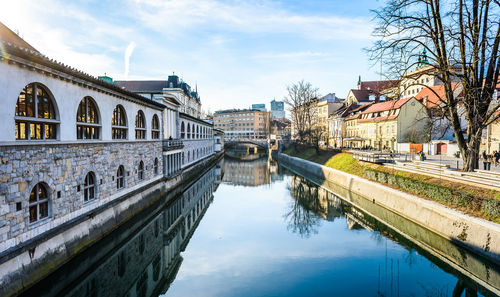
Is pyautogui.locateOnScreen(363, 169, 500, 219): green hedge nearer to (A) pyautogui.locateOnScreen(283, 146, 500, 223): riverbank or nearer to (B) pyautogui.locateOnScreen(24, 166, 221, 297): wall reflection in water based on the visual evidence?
(A) pyautogui.locateOnScreen(283, 146, 500, 223): riverbank

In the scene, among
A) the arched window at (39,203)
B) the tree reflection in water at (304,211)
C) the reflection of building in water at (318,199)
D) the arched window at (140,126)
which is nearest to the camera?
the arched window at (39,203)

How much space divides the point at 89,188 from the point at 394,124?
39879 mm

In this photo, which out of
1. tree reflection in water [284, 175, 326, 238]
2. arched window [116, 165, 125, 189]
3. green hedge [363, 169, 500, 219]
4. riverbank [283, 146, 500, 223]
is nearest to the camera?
green hedge [363, 169, 500, 219]

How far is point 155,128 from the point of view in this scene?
1012 inches

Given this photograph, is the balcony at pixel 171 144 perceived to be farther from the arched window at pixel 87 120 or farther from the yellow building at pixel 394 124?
the yellow building at pixel 394 124

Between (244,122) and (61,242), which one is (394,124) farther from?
(244,122)

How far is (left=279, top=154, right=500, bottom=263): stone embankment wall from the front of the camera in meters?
12.0

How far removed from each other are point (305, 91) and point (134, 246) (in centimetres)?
4476

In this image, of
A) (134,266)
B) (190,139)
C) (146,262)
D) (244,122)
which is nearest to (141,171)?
(146,262)

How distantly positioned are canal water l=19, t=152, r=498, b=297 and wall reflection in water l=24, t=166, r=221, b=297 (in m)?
0.03

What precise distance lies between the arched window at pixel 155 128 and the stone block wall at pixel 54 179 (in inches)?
251

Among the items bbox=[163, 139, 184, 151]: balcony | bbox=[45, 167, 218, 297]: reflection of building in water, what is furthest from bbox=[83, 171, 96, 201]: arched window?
bbox=[163, 139, 184, 151]: balcony

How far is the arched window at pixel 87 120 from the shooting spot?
45.9ft

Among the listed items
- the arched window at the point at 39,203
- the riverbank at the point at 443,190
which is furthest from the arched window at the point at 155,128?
the riverbank at the point at 443,190
